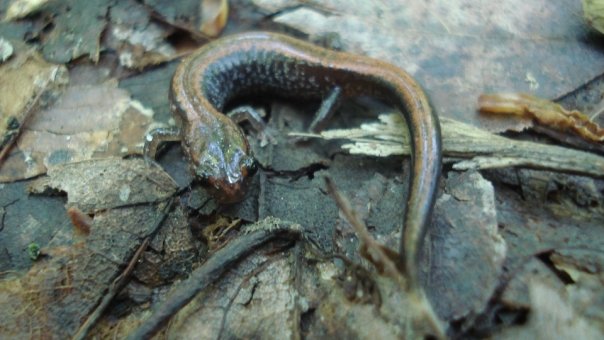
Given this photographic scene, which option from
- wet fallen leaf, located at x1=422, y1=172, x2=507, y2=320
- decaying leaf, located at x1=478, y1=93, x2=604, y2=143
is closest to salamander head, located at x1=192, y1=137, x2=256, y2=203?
wet fallen leaf, located at x1=422, y1=172, x2=507, y2=320

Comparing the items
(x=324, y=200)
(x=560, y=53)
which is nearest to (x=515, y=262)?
(x=324, y=200)

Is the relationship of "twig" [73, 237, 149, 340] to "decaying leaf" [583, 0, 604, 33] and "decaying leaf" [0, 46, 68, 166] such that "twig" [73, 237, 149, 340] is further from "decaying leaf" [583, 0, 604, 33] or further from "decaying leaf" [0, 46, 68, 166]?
"decaying leaf" [583, 0, 604, 33]

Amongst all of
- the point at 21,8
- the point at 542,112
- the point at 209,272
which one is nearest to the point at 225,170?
the point at 209,272

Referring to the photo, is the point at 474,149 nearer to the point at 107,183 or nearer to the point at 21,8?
the point at 107,183

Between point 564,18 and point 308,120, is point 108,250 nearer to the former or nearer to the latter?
point 308,120

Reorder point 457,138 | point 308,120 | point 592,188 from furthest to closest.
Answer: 1. point 308,120
2. point 457,138
3. point 592,188
